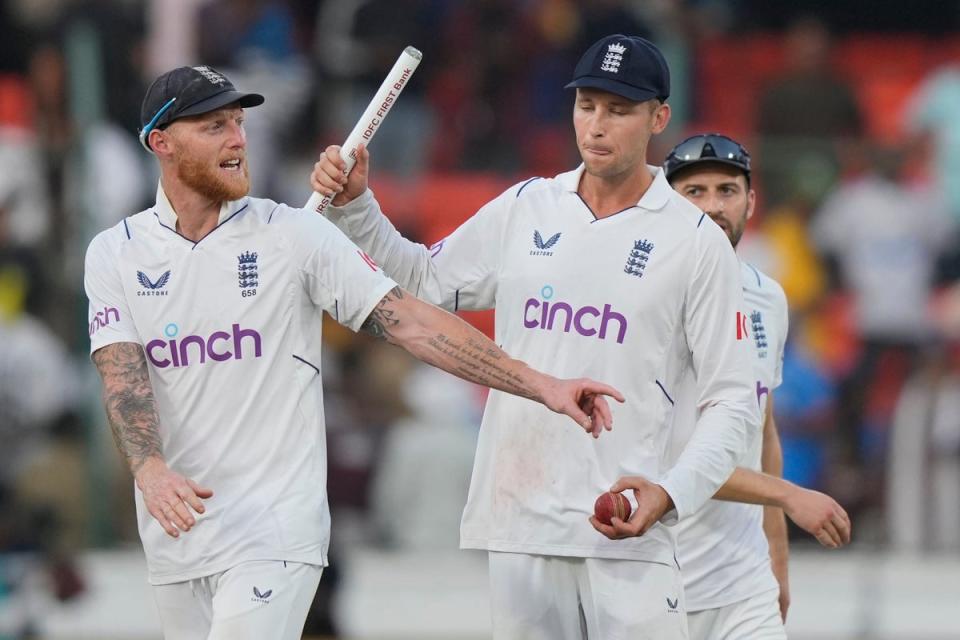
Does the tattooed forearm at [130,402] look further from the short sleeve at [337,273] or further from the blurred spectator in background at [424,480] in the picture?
the blurred spectator in background at [424,480]

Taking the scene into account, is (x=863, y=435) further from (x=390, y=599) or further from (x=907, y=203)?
(x=390, y=599)

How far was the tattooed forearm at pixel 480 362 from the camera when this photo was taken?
6.40 meters

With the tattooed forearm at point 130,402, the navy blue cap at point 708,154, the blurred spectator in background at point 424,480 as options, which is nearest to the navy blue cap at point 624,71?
the navy blue cap at point 708,154

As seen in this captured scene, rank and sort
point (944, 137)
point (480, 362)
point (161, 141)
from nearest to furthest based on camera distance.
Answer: point (480, 362)
point (161, 141)
point (944, 137)

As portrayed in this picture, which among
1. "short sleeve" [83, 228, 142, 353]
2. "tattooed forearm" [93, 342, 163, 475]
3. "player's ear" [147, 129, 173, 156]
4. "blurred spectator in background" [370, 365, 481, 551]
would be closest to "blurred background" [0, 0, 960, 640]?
"blurred spectator in background" [370, 365, 481, 551]

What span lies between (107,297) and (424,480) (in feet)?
21.7

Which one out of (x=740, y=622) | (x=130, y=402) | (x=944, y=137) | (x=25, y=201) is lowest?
(x=740, y=622)

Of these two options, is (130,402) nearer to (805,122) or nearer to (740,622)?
(740,622)

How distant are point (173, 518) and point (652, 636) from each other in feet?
5.76

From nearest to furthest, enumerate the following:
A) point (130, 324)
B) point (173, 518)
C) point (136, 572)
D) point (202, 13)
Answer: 1. point (173, 518)
2. point (130, 324)
3. point (136, 572)
4. point (202, 13)

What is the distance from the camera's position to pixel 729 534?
743 cm

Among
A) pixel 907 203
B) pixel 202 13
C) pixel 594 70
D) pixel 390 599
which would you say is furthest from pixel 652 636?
pixel 202 13

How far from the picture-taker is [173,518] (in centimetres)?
616

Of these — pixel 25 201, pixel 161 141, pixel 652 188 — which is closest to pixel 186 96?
pixel 161 141
